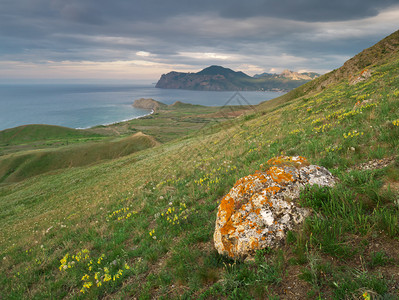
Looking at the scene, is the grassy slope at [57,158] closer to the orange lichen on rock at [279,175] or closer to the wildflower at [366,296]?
the orange lichen on rock at [279,175]

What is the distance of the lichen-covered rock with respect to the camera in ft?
14.0

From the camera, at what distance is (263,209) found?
4.57 m

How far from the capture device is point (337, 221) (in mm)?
3941

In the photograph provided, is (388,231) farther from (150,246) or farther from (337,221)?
(150,246)

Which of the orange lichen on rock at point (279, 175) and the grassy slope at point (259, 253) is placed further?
the orange lichen on rock at point (279, 175)

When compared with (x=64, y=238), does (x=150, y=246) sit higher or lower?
higher

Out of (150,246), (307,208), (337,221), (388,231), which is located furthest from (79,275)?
(388,231)

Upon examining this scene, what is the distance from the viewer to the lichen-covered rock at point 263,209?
14.0 ft

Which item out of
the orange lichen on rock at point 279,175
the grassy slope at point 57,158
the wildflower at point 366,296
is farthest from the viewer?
the grassy slope at point 57,158

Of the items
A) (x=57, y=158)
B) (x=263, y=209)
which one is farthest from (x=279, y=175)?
(x=57, y=158)

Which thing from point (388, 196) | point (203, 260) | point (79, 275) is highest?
point (388, 196)

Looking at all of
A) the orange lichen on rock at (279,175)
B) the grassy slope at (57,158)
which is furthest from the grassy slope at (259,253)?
the grassy slope at (57,158)

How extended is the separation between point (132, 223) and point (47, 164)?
6875cm

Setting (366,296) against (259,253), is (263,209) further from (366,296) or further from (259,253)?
(366,296)
